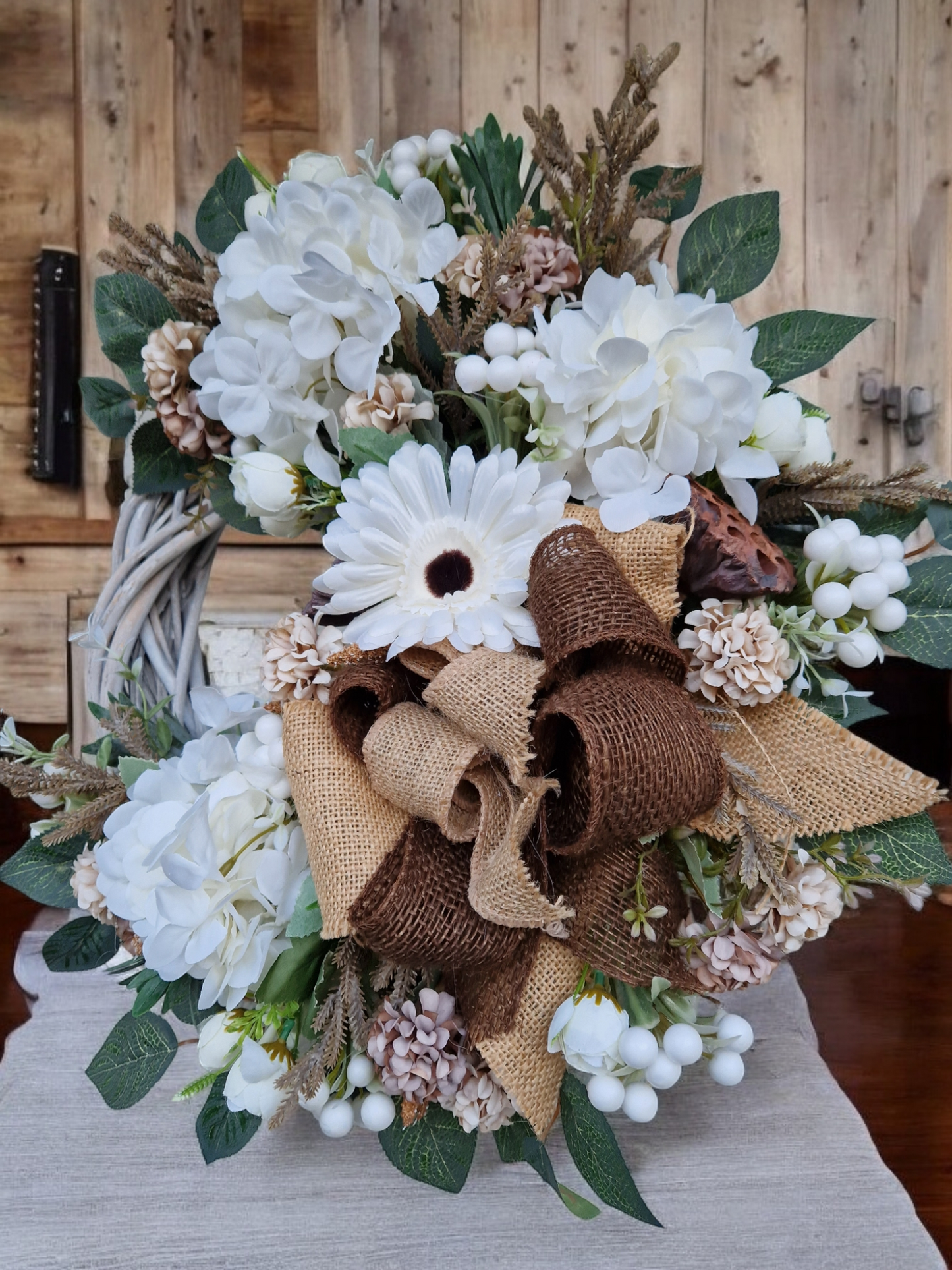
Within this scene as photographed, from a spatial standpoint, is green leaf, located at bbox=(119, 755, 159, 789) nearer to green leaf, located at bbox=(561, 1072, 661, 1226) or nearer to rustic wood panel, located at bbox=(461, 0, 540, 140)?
green leaf, located at bbox=(561, 1072, 661, 1226)

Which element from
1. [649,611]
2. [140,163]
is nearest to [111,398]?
[649,611]

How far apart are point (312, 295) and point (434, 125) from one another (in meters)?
1.12

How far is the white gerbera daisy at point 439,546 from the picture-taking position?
453 millimetres

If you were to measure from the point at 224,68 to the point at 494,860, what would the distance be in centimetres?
145

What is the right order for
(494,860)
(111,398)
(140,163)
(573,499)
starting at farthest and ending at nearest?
1. (140,163)
2. (111,398)
3. (573,499)
4. (494,860)

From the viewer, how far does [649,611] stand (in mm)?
421

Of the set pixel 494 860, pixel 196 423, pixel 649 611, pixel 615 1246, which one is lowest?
pixel 615 1246

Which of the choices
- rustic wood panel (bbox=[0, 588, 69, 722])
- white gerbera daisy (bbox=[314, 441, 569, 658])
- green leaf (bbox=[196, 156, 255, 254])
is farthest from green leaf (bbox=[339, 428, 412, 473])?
rustic wood panel (bbox=[0, 588, 69, 722])

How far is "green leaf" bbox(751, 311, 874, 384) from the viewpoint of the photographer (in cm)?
55

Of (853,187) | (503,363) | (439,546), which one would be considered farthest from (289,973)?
(853,187)

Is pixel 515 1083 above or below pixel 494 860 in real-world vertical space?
below

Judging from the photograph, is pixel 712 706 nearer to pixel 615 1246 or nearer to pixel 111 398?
pixel 615 1246

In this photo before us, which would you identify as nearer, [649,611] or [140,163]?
[649,611]

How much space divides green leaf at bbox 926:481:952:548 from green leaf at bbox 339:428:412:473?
12.7 inches
